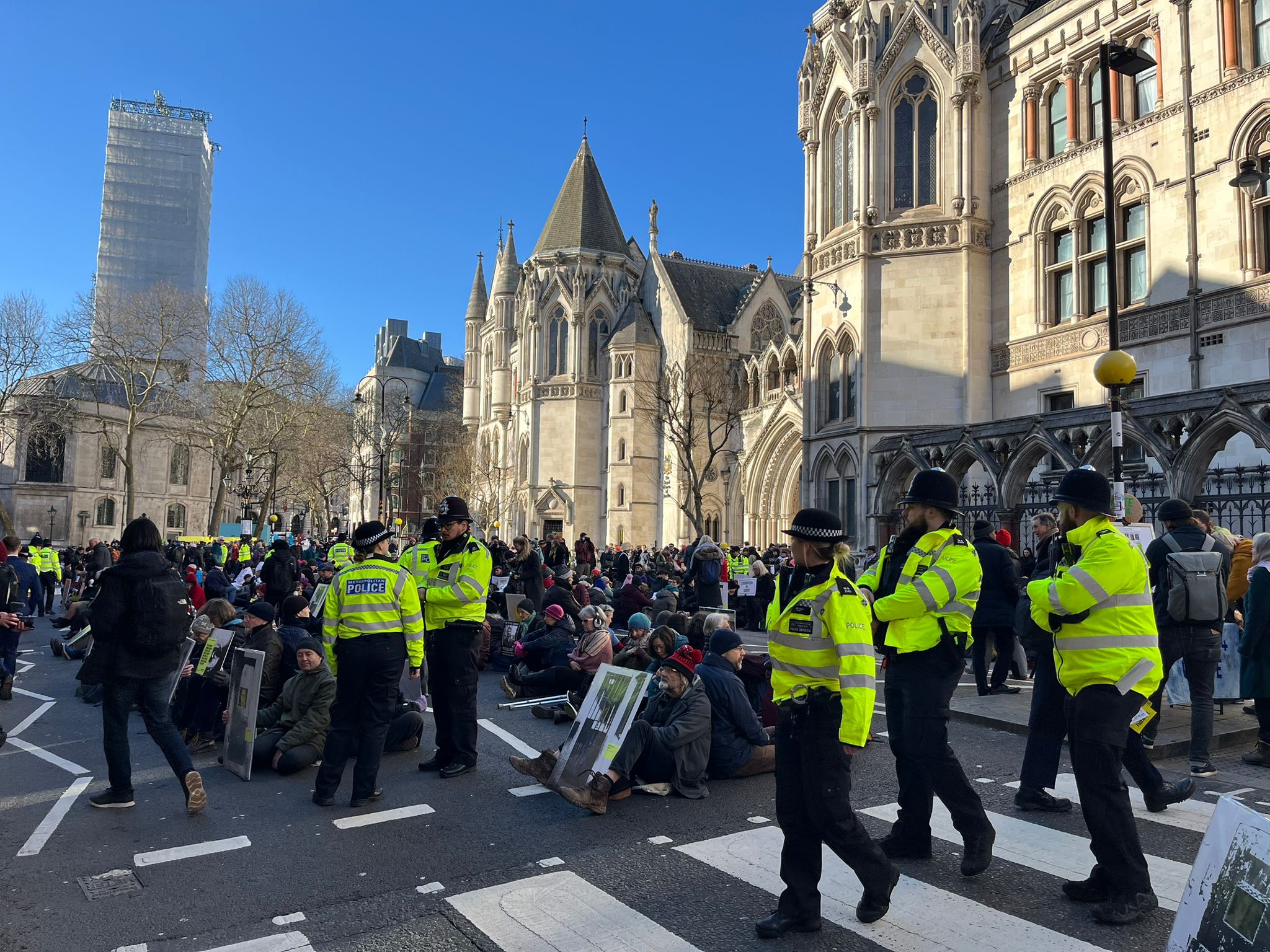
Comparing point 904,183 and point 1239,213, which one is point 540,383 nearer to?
point 904,183

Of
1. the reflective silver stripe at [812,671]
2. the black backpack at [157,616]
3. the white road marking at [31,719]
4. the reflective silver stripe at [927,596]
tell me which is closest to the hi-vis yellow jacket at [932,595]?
the reflective silver stripe at [927,596]

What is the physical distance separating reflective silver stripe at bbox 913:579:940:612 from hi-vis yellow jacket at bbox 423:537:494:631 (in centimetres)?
342

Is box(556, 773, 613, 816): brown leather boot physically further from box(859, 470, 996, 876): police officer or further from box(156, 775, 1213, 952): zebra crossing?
box(859, 470, 996, 876): police officer

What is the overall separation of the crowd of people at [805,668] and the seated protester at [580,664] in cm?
3

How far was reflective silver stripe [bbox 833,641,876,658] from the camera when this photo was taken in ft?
12.6

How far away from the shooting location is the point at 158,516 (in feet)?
184

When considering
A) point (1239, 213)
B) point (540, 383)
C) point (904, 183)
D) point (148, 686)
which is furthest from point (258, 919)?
point (540, 383)

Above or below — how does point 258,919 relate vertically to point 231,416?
below

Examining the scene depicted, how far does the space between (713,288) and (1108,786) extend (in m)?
50.4

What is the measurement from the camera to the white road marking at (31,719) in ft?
28.9

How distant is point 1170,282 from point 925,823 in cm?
1566

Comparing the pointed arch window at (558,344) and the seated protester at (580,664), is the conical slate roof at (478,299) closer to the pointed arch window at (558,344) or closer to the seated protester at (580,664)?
the pointed arch window at (558,344)

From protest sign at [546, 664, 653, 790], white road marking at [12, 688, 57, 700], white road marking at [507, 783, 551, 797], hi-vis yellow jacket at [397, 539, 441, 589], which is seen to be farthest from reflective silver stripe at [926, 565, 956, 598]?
white road marking at [12, 688, 57, 700]

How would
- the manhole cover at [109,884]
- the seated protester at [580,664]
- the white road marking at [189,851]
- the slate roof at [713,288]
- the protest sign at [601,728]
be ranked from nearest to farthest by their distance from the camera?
the manhole cover at [109,884]
the white road marking at [189,851]
the protest sign at [601,728]
the seated protester at [580,664]
the slate roof at [713,288]
